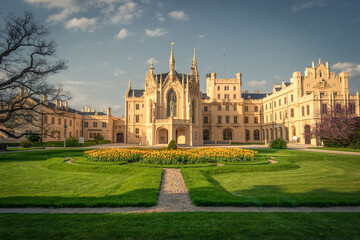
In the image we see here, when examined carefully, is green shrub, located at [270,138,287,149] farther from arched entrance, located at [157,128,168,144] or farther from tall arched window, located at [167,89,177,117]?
arched entrance, located at [157,128,168,144]

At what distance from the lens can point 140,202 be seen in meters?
7.93

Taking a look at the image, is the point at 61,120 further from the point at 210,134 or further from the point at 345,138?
the point at 345,138

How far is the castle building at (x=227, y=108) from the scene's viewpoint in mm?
46094

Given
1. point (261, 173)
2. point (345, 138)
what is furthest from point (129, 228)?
point (345, 138)

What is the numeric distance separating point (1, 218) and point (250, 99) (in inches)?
2618

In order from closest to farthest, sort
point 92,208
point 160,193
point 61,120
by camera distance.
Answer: point 92,208, point 160,193, point 61,120

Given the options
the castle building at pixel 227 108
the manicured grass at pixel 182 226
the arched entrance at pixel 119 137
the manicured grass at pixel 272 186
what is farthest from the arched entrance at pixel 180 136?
the manicured grass at pixel 182 226

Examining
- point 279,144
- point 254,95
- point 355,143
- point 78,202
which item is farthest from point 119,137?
→ point 78,202

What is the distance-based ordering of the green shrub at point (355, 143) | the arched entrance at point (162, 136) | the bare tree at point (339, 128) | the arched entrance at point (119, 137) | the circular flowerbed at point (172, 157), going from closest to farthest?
1. the circular flowerbed at point (172, 157)
2. the green shrub at point (355, 143)
3. the bare tree at point (339, 128)
4. the arched entrance at point (162, 136)
5. the arched entrance at point (119, 137)

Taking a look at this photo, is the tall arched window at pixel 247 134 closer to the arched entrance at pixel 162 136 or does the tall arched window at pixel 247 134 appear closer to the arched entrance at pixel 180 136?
the arched entrance at pixel 180 136

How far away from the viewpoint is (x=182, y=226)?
5.95 m

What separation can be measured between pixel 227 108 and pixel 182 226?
5974cm

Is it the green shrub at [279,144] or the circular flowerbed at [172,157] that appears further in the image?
the green shrub at [279,144]

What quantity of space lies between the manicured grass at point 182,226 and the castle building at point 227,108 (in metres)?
35.0
